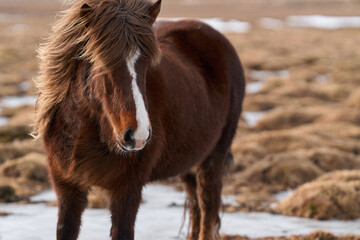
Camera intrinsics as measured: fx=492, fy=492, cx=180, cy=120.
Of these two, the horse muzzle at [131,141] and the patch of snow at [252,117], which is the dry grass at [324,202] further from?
the patch of snow at [252,117]

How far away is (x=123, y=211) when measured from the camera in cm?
326

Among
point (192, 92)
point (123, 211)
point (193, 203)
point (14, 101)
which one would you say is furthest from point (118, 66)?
point (14, 101)

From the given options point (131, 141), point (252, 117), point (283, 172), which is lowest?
point (252, 117)

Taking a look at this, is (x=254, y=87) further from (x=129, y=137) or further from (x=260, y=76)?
(x=129, y=137)

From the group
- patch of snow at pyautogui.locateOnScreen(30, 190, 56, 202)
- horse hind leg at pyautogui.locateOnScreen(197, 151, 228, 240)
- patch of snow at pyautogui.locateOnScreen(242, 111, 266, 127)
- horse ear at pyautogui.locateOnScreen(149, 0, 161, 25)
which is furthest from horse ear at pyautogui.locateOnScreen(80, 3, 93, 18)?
patch of snow at pyautogui.locateOnScreen(242, 111, 266, 127)

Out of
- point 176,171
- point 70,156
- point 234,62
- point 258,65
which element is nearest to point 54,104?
point 70,156

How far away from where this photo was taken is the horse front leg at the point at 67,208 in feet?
11.2

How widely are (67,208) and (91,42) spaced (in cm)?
122

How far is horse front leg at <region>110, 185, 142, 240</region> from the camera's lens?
3260 millimetres

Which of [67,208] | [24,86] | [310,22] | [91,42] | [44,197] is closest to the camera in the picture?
[91,42]

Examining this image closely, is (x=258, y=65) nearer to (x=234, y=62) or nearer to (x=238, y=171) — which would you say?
(x=238, y=171)

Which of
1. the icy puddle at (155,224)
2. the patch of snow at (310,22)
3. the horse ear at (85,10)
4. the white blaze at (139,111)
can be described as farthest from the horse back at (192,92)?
the patch of snow at (310,22)

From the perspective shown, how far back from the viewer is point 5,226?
5.63 meters

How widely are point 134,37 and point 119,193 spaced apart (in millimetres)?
1049
